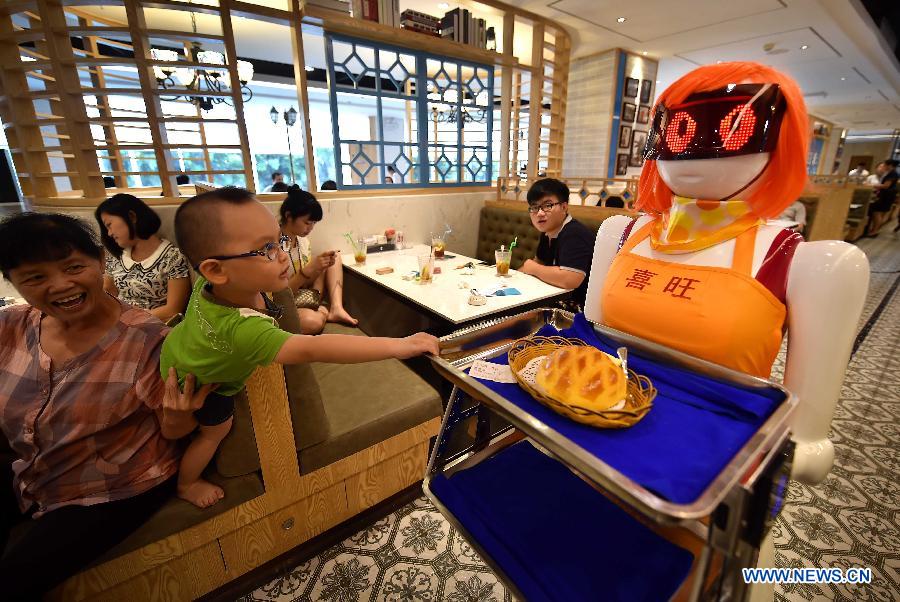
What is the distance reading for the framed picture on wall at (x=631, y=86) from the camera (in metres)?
6.30

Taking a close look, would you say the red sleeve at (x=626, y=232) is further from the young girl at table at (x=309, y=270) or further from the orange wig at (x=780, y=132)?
the young girl at table at (x=309, y=270)

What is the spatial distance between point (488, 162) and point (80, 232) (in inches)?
161

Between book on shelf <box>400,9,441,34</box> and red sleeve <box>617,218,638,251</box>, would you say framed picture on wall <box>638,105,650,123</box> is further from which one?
red sleeve <box>617,218,638,251</box>

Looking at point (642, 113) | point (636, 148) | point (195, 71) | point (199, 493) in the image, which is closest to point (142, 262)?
point (199, 493)

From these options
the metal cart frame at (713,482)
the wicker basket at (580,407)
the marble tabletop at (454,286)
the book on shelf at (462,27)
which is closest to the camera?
the metal cart frame at (713,482)

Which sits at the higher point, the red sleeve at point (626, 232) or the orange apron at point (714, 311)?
the red sleeve at point (626, 232)

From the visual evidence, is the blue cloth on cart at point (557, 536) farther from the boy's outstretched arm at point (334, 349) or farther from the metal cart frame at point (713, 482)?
the boy's outstretched arm at point (334, 349)

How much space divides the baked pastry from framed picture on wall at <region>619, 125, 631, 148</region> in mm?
6972

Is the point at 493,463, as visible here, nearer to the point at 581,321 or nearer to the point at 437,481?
the point at 437,481

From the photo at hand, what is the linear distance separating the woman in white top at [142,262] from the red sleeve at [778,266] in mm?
2677

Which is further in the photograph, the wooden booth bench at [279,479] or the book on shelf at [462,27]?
the book on shelf at [462,27]

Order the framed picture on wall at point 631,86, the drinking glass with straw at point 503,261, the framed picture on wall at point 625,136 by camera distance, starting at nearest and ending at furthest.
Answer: the drinking glass with straw at point 503,261 < the framed picture on wall at point 631,86 < the framed picture on wall at point 625,136

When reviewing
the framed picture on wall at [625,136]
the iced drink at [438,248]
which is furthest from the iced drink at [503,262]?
the framed picture on wall at [625,136]

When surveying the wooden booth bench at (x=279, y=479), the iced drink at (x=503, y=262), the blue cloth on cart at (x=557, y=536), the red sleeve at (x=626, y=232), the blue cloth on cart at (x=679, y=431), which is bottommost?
the wooden booth bench at (x=279, y=479)
